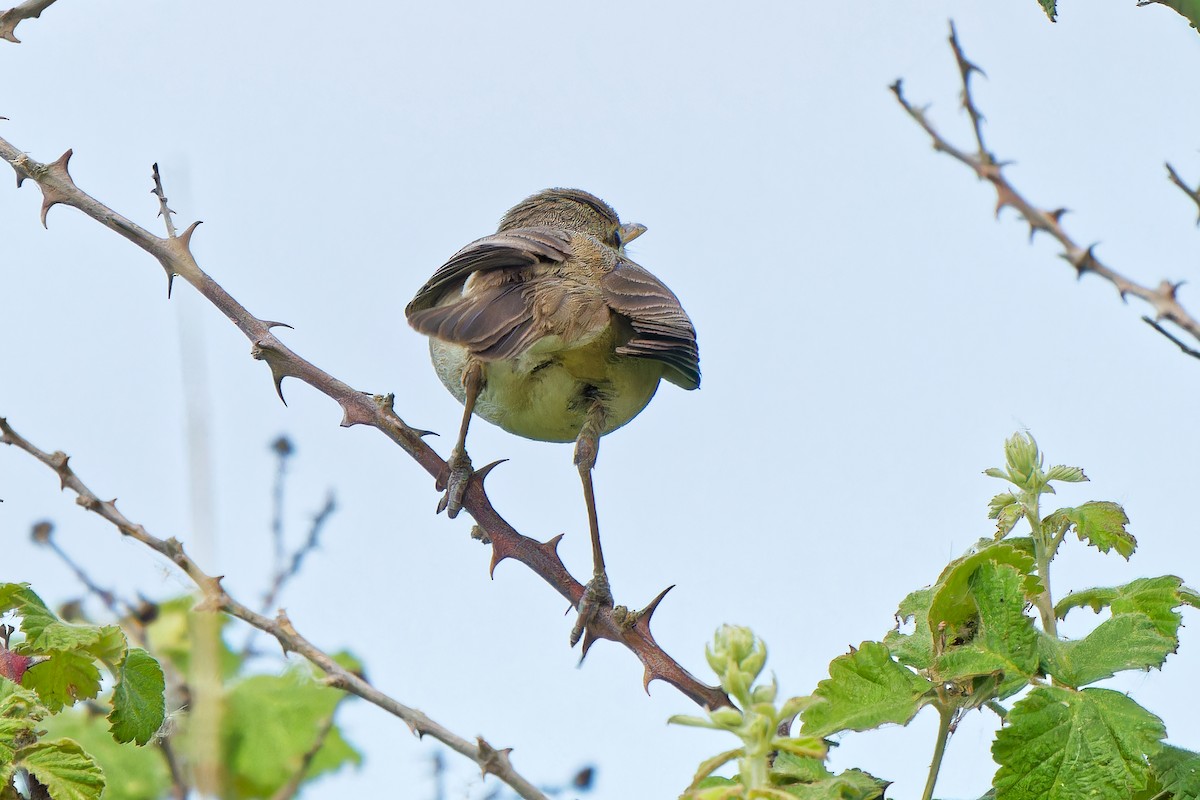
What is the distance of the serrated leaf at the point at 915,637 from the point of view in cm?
210

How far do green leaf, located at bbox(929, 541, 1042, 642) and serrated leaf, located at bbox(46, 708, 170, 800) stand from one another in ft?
9.64

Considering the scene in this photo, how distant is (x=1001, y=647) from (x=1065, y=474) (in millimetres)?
498

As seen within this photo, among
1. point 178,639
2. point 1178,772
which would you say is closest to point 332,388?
point 1178,772

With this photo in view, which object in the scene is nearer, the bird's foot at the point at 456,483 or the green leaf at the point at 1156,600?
the green leaf at the point at 1156,600

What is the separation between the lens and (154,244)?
2.81 m

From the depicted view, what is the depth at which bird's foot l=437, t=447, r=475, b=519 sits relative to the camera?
3.41 m

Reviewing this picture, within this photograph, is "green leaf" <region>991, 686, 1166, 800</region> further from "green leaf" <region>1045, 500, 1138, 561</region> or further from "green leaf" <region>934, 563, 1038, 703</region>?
"green leaf" <region>1045, 500, 1138, 561</region>

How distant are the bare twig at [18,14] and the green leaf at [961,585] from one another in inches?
81.5

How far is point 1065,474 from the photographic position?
2.37 meters

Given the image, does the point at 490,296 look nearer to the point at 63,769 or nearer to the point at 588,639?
the point at 588,639

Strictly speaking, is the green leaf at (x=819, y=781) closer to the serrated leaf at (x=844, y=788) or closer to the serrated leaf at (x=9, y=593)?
the serrated leaf at (x=844, y=788)

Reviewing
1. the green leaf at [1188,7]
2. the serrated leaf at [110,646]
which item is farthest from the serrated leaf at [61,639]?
the green leaf at [1188,7]

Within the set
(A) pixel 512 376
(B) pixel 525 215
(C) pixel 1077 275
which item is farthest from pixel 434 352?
(C) pixel 1077 275

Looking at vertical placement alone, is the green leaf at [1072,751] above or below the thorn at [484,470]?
below
